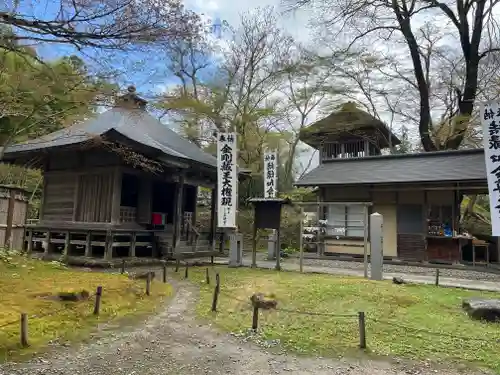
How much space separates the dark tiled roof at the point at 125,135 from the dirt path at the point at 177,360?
7.24m

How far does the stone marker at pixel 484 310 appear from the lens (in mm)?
6629

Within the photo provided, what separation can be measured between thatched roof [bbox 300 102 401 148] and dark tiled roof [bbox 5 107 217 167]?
29.1ft

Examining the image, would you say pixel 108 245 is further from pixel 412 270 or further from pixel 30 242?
pixel 412 270

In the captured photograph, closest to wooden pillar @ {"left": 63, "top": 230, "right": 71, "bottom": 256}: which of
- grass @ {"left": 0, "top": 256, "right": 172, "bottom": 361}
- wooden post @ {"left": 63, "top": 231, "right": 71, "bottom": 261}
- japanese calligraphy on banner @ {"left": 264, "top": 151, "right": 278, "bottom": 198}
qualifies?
wooden post @ {"left": 63, "top": 231, "right": 71, "bottom": 261}

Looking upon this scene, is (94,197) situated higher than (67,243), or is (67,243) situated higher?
(94,197)

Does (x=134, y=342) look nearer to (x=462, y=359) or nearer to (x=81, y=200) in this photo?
(x=462, y=359)

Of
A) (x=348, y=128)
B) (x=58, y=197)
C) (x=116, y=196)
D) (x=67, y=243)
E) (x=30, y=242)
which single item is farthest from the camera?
(x=348, y=128)

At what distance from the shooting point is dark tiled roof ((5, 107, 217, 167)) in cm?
1241

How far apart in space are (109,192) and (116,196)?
0.37 m

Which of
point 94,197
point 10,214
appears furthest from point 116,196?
point 10,214

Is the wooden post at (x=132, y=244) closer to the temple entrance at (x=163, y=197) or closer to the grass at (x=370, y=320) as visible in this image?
the temple entrance at (x=163, y=197)

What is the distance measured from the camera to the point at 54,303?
6754 millimetres

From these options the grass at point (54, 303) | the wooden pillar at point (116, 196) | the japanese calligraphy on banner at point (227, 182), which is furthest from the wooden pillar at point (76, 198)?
the japanese calligraphy on banner at point (227, 182)

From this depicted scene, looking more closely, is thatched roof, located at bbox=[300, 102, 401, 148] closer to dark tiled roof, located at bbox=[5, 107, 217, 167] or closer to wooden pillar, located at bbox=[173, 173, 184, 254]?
dark tiled roof, located at bbox=[5, 107, 217, 167]
